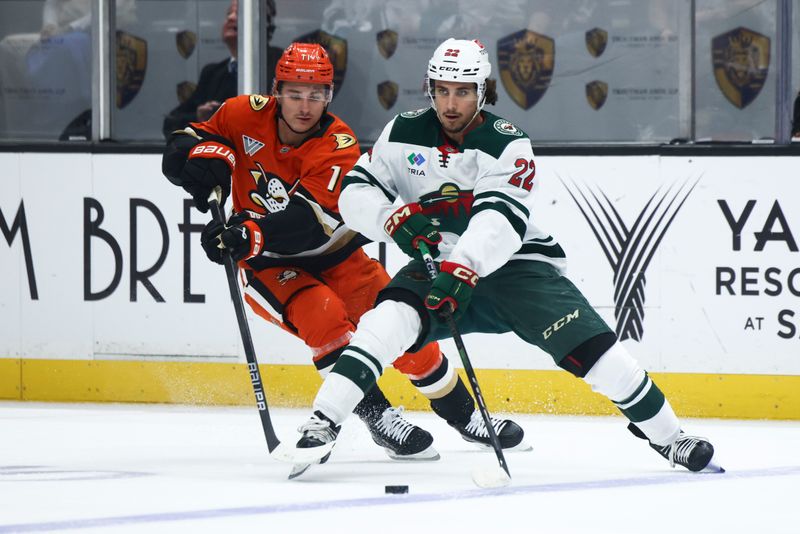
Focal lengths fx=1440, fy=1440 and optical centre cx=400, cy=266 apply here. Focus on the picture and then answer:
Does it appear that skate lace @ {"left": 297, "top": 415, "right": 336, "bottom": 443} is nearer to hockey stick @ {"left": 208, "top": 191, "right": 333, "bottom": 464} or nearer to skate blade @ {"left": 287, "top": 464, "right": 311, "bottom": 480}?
skate blade @ {"left": 287, "top": 464, "right": 311, "bottom": 480}

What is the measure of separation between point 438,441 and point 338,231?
0.79 meters

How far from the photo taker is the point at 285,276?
3939mm

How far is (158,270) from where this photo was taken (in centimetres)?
534

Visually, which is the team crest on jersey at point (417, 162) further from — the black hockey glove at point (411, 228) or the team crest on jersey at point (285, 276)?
the team crest on jersey at point (285, 276)

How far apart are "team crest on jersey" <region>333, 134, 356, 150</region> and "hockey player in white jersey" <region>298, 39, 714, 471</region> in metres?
0.28

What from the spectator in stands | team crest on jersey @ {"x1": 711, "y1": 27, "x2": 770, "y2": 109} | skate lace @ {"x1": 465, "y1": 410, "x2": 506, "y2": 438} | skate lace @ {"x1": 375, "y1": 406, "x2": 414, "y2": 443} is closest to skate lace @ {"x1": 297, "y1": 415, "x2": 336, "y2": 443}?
skate lace @ {"x1": 375, "y1": 406, "x2": 414, "y2": 443}

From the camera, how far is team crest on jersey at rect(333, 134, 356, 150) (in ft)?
12.8

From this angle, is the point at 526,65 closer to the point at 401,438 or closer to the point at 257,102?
the point at 257,102

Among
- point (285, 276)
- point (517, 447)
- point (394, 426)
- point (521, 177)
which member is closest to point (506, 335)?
point (517, 447)

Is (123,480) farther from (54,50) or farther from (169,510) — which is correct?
(54,50)

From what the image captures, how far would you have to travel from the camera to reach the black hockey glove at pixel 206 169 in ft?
12.6

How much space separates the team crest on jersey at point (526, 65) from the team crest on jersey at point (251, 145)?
5.92 ft

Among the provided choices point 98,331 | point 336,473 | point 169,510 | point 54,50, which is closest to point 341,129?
point 336,473

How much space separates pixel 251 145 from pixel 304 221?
34cm
